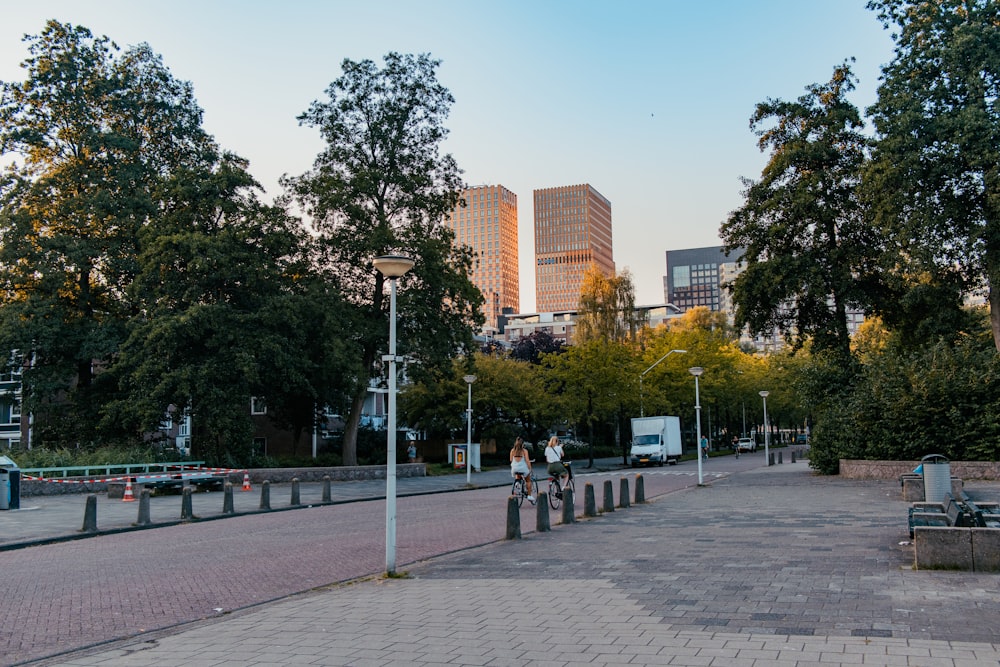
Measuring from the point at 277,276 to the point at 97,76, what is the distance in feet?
39.2

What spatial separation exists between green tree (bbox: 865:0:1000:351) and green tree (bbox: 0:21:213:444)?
28303 millimetres

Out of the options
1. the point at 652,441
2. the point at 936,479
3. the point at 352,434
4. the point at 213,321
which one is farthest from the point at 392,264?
the point at 652,441

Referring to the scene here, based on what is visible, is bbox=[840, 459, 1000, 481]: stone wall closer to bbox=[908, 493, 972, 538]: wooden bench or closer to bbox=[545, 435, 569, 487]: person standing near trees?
bbox=[545, 435, 569, 487]: person standing near trees

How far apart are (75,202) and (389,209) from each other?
13857 mm

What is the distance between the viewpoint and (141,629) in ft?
24.8

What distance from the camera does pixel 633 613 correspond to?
7.30 meters

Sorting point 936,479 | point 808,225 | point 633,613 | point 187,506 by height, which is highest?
point 808,225

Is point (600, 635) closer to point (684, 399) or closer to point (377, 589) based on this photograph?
point (377, 589)

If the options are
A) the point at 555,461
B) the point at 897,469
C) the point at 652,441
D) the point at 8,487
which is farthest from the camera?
the point at 652,441

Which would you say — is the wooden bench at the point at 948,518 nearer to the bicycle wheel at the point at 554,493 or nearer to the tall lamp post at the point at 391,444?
the tall lamp post at the point at 391,444

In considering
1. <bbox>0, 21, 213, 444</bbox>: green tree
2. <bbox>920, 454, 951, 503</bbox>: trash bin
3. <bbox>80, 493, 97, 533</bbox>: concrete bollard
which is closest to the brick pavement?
<bbox>920, 454, 951, 503</bbox>: trash bin

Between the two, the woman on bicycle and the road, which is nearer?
the road

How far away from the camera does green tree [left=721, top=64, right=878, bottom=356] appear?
31656mm

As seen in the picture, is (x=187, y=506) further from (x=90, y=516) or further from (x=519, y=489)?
(x=519, y=489)
